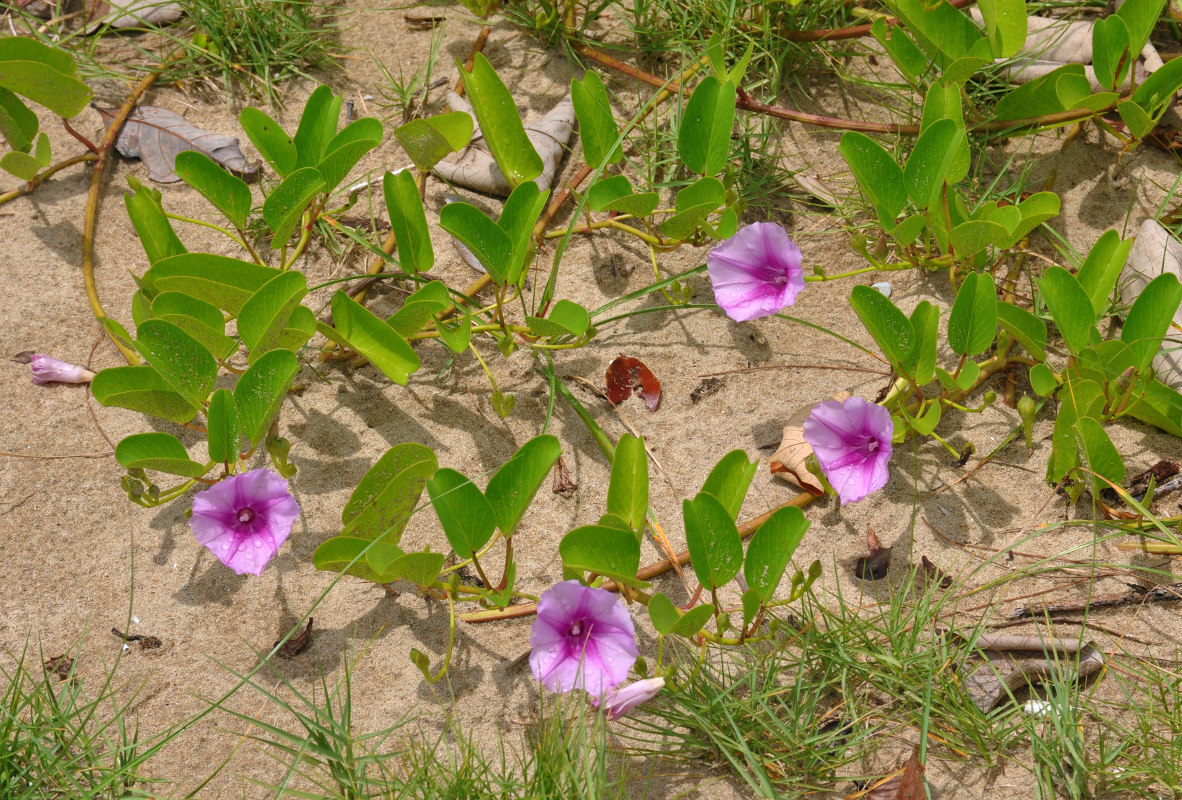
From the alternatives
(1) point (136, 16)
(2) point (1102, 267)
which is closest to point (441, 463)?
(2) point (1102, 267)

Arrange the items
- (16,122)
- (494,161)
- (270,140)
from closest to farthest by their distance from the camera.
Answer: (270,140)
(16,122)
(494,161)

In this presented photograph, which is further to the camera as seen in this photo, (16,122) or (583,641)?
(16,122)

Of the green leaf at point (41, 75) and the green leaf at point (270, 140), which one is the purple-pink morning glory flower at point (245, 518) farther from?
the green leaf at point (41, 75)

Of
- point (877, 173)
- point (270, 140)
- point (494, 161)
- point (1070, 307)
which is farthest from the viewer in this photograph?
point (494, 161)

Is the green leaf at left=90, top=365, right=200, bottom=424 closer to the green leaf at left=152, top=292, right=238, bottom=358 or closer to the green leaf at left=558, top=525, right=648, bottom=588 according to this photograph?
the green leaf at left=152, top=292, right=238, bottom=358

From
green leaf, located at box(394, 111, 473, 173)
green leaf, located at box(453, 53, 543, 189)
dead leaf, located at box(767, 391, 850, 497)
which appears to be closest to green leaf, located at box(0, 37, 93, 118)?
green leaf, located at box(394, 111, 473, 173)

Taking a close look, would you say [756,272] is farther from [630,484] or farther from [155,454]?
[155,454]

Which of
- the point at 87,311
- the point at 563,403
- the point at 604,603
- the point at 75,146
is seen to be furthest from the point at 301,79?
the point at 604,603
